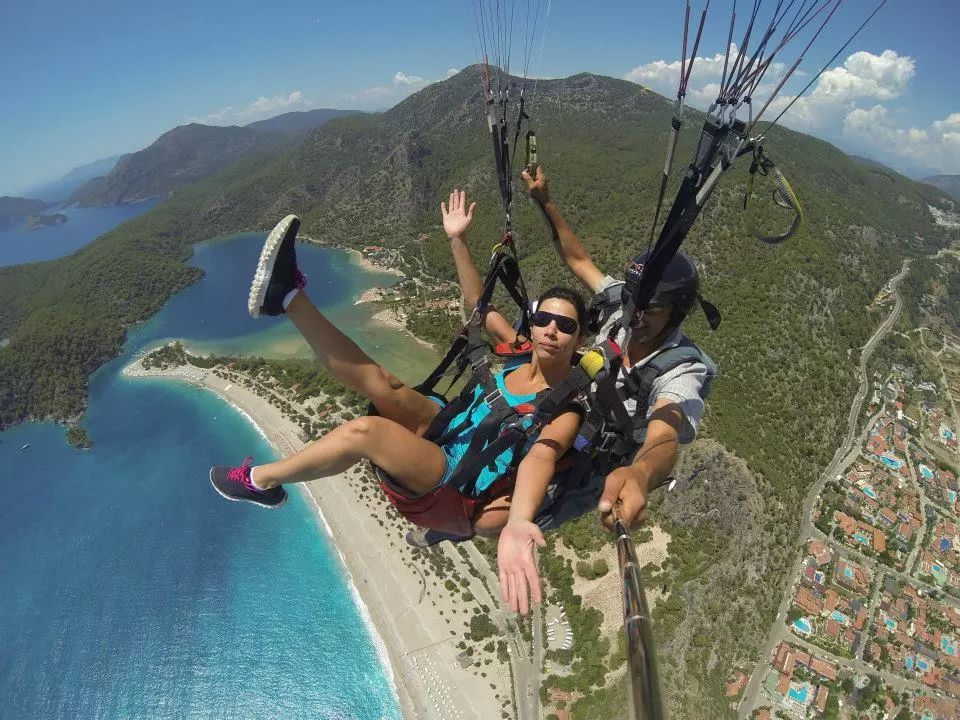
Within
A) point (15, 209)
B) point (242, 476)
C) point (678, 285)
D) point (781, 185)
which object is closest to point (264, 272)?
point (242, 476)

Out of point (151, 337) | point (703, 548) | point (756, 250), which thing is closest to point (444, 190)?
point (151, 337)

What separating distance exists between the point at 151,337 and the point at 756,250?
175ft

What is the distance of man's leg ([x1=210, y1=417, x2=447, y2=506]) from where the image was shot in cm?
295

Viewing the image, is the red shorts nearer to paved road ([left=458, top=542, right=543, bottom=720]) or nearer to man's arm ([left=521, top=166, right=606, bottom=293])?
man's arm ([left=521, top=166, right=606, bottom=293])

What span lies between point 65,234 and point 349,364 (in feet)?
559

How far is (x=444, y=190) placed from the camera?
65.0m

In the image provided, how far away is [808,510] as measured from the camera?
19953 millimetres

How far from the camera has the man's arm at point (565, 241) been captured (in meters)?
4.09

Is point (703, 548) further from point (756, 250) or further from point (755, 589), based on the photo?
point (756, 250)

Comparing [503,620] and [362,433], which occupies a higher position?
[362,433]

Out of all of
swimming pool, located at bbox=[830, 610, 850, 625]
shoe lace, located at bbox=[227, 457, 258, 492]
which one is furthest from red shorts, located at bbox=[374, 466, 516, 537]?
swimming pool, located at bbox=[830, 610, 850, 625]

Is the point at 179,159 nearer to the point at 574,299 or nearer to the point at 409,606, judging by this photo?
the point at 409,606

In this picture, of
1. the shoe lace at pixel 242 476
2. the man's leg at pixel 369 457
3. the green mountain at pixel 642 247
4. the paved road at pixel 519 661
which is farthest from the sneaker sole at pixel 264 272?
the paved road at pixel 519 661

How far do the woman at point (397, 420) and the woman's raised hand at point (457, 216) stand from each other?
138 cm
